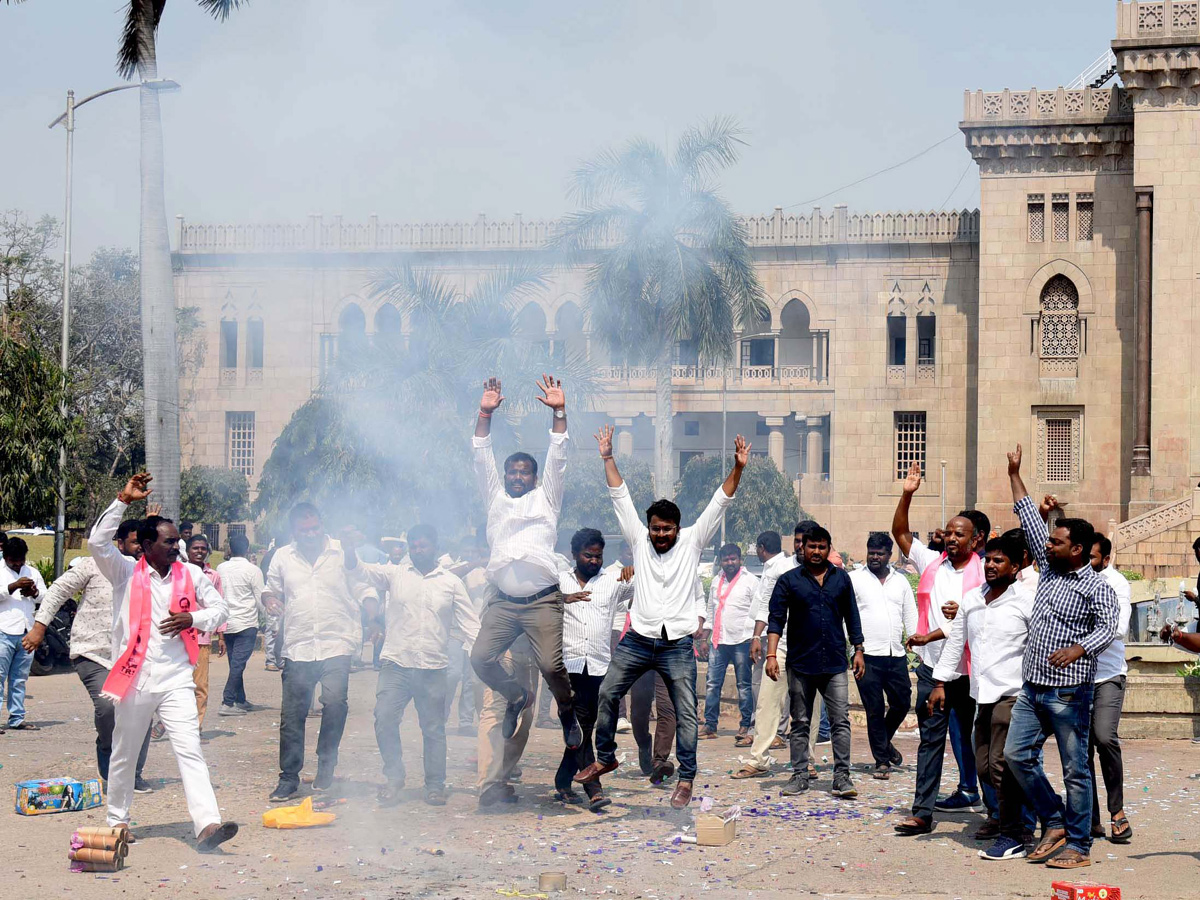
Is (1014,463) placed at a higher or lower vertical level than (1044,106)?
lower

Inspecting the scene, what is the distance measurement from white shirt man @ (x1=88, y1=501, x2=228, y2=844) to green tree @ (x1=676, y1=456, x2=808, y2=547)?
35155mm

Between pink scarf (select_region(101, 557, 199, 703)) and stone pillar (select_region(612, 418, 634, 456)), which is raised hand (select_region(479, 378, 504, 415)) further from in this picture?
stone pillar (select_region(612, 418, 634, 456))

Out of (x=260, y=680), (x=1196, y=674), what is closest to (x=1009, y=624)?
(x=1196, y=674)

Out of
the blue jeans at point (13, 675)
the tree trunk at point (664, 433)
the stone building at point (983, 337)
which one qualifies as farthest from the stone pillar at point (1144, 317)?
the blue jeans at point (13, 675)

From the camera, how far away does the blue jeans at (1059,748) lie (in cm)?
733

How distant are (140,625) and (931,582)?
183 inches

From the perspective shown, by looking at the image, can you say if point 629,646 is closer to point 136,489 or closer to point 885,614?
point 885,614

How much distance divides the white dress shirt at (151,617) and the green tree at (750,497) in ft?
115

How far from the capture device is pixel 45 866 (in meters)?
7.28

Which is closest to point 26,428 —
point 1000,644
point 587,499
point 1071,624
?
point 1000,644

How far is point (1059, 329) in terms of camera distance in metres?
45.1

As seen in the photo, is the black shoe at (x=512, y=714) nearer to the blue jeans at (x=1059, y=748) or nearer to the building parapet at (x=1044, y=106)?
the blue jeans at (x=1059, y=748)

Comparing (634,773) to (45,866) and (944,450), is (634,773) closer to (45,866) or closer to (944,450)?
(45,866)

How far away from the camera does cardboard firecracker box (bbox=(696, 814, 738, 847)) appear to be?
7852mm
